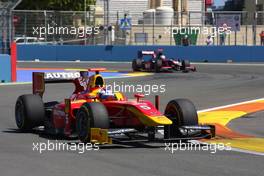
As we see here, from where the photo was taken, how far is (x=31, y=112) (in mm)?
11195

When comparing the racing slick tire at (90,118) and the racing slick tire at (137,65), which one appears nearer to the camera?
the racing slick tire at (90,118)

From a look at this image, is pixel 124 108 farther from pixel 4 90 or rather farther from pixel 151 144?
pixel 4 90

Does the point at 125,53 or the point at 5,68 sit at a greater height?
the point at 125,53

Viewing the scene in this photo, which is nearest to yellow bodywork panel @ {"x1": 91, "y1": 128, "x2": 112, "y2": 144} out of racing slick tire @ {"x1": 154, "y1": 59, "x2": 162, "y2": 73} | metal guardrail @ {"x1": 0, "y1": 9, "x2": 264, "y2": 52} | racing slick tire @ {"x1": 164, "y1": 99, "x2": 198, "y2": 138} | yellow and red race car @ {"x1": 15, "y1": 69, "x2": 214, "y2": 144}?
yellow and red race car @ {"x1": 15, "y1": 69, "x2": 214, "y2": 144}

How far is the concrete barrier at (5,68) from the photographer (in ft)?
80.1

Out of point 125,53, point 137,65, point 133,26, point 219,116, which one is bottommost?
point 219,116

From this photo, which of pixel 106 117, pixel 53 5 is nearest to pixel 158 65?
pixel 106 117

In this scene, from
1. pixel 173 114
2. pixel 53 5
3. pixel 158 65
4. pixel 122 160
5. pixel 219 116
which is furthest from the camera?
pixel 53 5

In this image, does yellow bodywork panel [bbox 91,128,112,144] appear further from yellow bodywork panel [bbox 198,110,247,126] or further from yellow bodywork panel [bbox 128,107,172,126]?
yellow bodywork panel [bbox 198,110,247,126]

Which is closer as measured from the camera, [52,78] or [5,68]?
[52,78]

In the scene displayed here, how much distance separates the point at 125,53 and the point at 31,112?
30031 millimetres

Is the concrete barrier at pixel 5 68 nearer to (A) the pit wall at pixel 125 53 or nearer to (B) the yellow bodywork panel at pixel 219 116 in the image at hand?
(B) the yellow bodywork panel at pixel 219 116

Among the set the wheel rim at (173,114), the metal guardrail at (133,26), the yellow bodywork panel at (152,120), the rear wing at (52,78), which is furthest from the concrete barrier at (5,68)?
the metal guardrail at (133,26)

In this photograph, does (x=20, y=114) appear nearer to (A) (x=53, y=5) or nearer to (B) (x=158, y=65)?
(B) (x=158, y=65)
